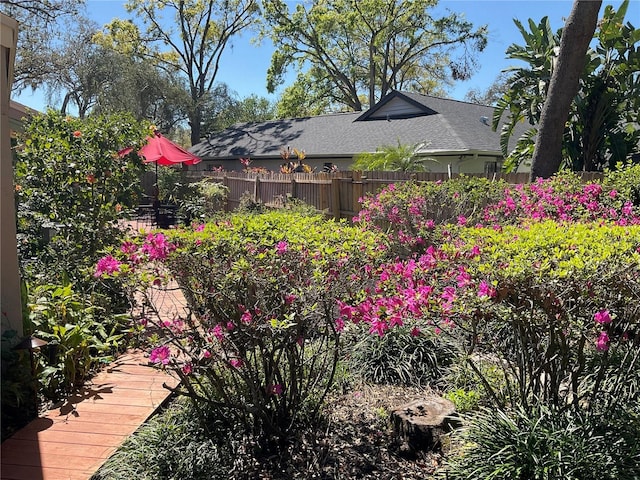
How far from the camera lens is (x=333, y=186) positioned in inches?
384

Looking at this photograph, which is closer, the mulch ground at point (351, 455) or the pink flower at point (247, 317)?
the pink flower at point (247, 317)

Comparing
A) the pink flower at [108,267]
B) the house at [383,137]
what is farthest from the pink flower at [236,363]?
the house at [383,137]

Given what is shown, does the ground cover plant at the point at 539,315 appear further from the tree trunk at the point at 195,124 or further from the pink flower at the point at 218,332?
the tree trunk at the point at 195,124

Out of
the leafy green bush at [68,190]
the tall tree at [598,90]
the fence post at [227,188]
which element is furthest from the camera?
the fence post at [227,188]

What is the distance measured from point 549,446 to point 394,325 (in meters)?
0.94

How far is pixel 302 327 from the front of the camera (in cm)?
265

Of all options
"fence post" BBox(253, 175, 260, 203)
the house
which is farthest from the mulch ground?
the house

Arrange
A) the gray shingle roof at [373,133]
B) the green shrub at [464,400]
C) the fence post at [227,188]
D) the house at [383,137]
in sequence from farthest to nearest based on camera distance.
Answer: the gray shingle roof at [373,133] → the house at [383,137] → the fence post at [227,188] → the green shrub at [464,400]

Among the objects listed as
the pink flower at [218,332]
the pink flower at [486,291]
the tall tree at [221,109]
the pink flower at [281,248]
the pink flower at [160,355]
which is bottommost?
the pink flower at [160,355]

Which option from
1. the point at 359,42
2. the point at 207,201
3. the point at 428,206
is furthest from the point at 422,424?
the point at 359,42

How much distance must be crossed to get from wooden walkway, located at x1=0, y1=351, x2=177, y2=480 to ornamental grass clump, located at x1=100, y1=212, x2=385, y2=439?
0.40 meters

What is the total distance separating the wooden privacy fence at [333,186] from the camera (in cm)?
929

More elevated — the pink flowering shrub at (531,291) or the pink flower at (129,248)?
the pink flower at (129,248)

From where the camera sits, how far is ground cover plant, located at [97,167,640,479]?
232 centimetres
